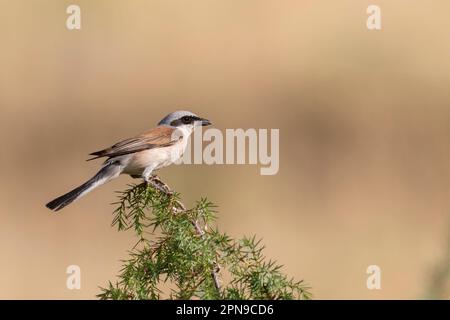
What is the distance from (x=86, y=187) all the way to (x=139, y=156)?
49 cm

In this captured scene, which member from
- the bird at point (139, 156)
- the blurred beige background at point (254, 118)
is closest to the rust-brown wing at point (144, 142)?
the bird at point (139, 156)

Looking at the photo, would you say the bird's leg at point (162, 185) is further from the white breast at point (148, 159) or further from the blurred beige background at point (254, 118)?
the blurred beige background at point (254, 118)

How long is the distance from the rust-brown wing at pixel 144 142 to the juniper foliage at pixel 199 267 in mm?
1721

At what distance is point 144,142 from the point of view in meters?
Result: 5.73

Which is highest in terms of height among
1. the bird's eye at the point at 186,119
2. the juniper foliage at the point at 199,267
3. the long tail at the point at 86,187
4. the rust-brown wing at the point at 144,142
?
the bird's eye at the point at 186,119

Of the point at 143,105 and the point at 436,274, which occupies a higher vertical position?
the point at 143,105

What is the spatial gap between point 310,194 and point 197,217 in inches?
287

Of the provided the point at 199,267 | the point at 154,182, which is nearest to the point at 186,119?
the point at 154,182

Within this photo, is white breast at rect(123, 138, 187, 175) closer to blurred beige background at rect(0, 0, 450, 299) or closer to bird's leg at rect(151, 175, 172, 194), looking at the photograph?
bird's leg at rect(151, 175, 172, 194)

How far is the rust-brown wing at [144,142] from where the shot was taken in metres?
5.51

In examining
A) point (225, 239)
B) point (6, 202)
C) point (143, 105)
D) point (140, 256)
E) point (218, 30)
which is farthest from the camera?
point (218, 30)

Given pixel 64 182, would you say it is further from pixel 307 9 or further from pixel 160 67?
A: pixel 307 9

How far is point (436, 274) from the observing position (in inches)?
136

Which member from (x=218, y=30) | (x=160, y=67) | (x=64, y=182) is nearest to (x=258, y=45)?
(x=218, y=30)
